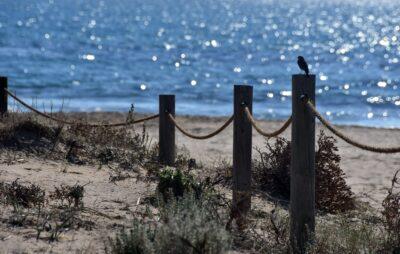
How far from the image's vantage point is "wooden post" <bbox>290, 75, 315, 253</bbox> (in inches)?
254

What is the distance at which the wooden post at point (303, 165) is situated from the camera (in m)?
6.45

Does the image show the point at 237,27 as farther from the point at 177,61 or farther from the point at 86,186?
the point at 86,186

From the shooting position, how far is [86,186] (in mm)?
8250

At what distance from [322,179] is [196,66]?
30058 millimetres

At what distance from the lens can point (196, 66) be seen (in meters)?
38.8

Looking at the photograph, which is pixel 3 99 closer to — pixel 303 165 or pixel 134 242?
pixel 303 165

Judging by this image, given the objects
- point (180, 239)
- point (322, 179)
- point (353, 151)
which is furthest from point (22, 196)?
point (353, 151)

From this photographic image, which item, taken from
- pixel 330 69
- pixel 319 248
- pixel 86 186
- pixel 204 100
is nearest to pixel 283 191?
pixel 86 186

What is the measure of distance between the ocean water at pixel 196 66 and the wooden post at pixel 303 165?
700 centimetres

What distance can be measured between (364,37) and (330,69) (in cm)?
2604

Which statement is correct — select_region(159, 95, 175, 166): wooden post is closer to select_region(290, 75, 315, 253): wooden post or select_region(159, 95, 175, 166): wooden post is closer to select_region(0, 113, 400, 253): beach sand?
select_region(0, 113, 400, 253): beach sand

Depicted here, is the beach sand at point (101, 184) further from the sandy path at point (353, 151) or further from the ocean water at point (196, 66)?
the ocean water at point (196, 66)

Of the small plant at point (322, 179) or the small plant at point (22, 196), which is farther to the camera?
the small plant at point (322, 179)

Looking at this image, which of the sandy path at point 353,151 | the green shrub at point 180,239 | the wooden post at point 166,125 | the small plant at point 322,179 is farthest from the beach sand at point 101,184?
the wooden post at point 166,125
